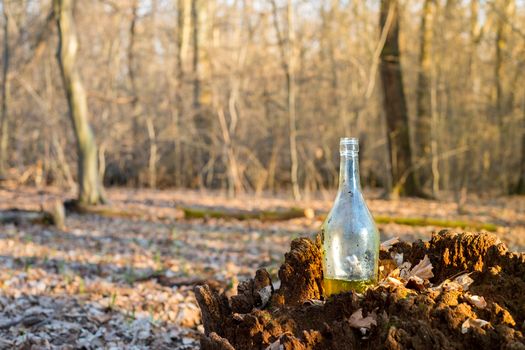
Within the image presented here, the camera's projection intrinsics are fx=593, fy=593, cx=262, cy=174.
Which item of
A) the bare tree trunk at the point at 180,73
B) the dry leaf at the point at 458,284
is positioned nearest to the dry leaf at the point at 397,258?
the dry leaf at the point at 458,284

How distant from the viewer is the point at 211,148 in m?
18.3

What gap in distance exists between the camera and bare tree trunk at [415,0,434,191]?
55.3 ft

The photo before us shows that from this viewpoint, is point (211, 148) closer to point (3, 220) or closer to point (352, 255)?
point (3, 220)

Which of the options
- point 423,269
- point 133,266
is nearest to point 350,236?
point 423,269

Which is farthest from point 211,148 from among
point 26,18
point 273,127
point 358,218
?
point 358,218

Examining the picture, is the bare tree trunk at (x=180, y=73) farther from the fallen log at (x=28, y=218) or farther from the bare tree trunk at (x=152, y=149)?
the fallen log at (x=28, y=218)

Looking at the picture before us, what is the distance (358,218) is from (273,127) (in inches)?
663

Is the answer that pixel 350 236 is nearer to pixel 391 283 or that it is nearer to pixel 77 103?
pixel 391 283

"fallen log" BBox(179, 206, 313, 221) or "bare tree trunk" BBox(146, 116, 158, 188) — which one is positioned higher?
"bare tree trunk" BBox(146, 116, 158, 188)

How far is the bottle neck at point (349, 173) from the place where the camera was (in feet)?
7.72

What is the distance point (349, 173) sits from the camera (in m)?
2.36

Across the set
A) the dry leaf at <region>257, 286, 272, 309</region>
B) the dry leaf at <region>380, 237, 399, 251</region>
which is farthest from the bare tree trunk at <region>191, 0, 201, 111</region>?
the dry leaf at <region>257, 286, 272, 309</region>

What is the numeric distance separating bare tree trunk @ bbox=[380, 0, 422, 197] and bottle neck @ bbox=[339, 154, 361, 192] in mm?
13060

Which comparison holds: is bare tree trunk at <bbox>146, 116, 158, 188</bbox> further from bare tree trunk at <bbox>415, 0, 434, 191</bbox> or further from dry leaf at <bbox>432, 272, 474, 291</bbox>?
dry leaf at <bbox>432, 272, 474, 291</bbox>
